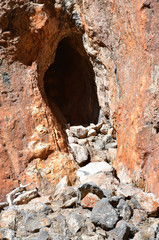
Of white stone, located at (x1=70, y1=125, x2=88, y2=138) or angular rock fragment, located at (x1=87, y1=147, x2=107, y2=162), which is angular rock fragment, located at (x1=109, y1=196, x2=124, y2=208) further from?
white stone, located at (x1=70, y1=125, x2=88, y2=138)

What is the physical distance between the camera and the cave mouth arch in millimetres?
4578

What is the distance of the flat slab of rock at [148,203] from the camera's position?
1.90 m

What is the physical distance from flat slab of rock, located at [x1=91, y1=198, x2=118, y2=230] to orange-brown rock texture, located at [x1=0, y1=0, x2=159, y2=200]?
54 centimetres

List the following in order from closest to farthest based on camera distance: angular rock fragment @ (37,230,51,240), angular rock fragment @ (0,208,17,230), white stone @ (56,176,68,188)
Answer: angular rock fragment @ (37,230,51,240), angular rock fragment @ (0,208,17,230), white stone @ (56,176,68,188)

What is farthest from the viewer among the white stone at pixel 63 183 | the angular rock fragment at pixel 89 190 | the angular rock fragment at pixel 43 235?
the white stone at pixel 63 183

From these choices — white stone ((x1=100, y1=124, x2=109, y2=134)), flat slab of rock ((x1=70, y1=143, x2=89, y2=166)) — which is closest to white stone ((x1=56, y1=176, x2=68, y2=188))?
flat slab of rock ((x1=70, y1=143, x2=89, y2=166))

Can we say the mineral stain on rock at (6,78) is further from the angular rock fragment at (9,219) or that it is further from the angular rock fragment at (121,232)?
the angular rock fragment at (121,232)

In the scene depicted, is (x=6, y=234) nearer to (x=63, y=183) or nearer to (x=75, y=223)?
(x=75, y=223)

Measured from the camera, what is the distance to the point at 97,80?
13.1ft

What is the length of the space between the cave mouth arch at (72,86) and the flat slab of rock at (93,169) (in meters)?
1.35

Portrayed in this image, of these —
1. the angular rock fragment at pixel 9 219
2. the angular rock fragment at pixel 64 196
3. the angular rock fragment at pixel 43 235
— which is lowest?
the angular rock fragment at pixel 64 196

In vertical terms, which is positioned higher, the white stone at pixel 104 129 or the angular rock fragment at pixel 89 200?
the angular rock fragment at pixel 89 200

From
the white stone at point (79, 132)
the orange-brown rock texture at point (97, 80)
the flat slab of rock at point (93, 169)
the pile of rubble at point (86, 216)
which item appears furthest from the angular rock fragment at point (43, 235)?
the white stone at point (79, 132)

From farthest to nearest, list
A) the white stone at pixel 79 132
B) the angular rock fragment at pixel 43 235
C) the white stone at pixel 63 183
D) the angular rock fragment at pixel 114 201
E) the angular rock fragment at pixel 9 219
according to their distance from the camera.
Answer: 1. the white stone at pixel 79 132
2. the white stone at pixel 63 183
3. the angular rock fragment at pixel 114 201
4. the angular rock fragment at pixel 9 219
5. the angular rock fragment at pixel 43 235
